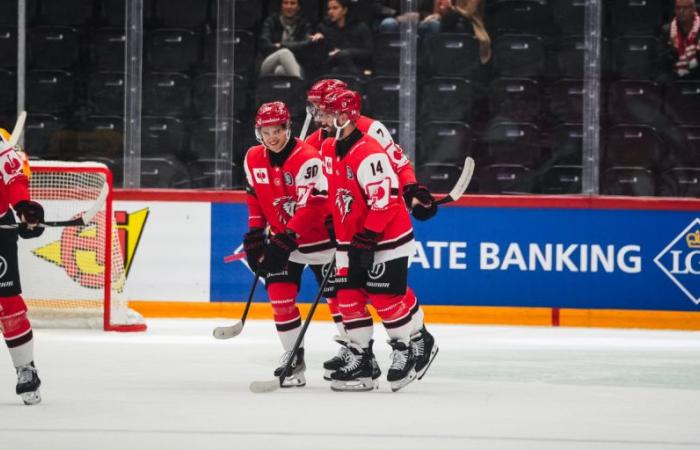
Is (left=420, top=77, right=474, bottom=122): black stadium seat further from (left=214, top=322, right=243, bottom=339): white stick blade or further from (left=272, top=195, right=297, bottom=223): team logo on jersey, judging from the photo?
(left=272, top=195, right=297, bottom=223): team logo on jersey

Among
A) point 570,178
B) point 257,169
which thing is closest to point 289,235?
point 257,169

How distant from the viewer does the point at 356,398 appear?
589cm

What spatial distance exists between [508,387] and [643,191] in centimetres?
338

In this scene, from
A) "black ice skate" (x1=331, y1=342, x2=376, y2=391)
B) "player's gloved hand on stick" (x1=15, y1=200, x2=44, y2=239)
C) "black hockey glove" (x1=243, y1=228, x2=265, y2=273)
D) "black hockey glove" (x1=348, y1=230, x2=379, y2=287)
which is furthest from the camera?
"black hockey glove" (x1=243, y1=228, x2=265, y2=273)

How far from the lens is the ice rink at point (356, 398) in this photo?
4.76m

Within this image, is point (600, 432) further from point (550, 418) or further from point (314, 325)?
point (314, 325)

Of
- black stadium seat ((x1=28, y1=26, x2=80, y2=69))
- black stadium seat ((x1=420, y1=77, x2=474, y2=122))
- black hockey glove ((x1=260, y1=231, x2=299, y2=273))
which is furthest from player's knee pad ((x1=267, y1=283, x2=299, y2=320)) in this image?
black stadium seat ((x1=28, y1=26, x2=80, y2=69))

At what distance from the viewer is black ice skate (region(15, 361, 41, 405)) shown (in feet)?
18.0

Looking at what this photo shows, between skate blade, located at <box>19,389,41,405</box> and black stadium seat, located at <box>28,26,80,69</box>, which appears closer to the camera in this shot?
skate blade, located at <box>19,389,41,405</box>

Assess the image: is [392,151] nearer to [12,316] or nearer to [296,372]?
[296,372]

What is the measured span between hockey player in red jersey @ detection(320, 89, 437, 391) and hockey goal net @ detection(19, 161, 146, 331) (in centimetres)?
297

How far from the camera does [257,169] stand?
6316mm

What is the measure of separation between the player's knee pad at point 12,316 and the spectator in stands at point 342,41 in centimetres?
453

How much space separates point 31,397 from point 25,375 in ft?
0.29
